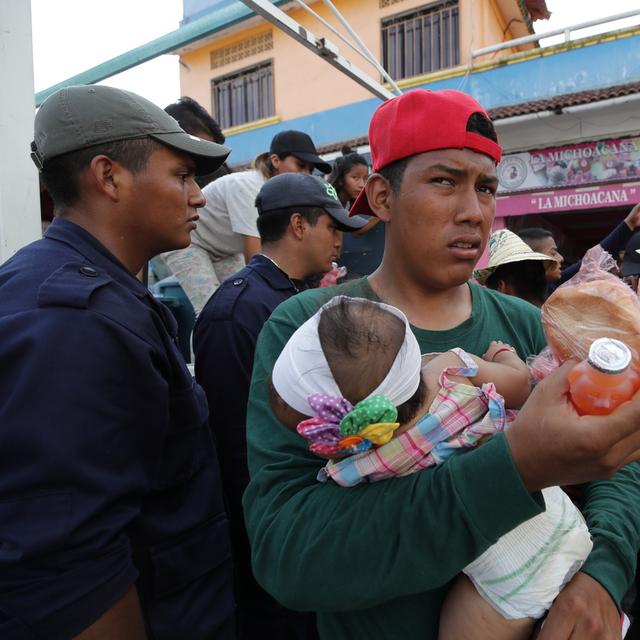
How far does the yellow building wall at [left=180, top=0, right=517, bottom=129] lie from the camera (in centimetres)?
1200

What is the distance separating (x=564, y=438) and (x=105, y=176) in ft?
4.83

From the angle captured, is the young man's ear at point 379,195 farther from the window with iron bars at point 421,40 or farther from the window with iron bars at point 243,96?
the window with iron bars at point 243,96

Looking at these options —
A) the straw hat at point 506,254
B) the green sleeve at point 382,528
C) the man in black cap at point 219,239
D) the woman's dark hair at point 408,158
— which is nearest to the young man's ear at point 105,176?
the woman's dark hair at point 408,158

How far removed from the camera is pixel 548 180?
31.5 ft

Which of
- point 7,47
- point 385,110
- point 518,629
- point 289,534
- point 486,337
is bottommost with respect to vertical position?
point 518,629

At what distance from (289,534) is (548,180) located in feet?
32.6

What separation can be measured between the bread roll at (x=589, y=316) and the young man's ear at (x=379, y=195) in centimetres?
60

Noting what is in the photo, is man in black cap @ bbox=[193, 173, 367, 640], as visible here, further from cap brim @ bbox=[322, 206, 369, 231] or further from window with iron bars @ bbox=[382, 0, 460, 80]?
window with iron bars @ bbox=[382, 0, 460, 80]

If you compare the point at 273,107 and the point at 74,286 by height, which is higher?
the point at 273,107

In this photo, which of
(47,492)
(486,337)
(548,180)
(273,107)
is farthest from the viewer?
(273,107)

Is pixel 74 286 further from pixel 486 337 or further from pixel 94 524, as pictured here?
pixel 486 337

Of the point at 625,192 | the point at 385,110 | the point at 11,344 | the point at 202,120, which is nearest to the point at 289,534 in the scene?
the point at 11,344

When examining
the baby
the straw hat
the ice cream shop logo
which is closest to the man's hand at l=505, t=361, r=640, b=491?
the baby

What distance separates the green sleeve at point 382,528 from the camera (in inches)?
35.4
